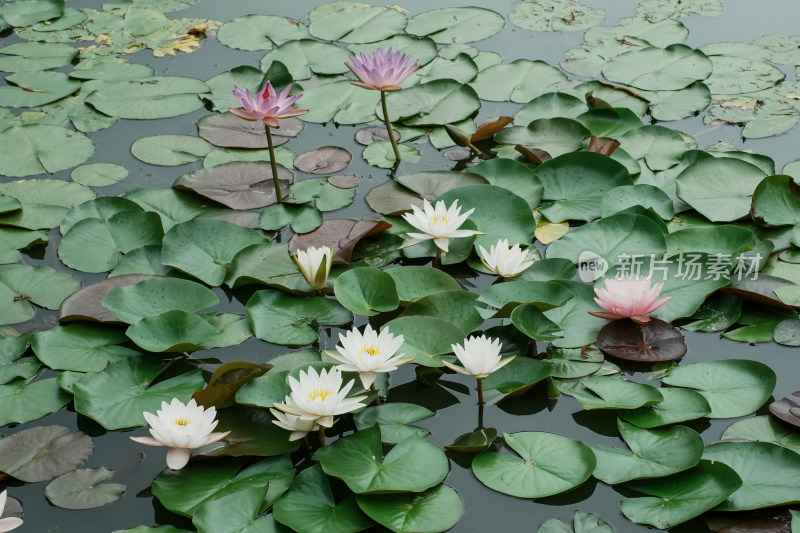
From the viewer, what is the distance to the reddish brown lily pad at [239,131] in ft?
11.5

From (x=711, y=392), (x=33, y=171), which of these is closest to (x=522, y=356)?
(x=711, y=392)

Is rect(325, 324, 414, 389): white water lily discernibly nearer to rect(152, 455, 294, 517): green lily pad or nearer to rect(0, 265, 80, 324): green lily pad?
rect(152, 455, 294, 517): green lily pad

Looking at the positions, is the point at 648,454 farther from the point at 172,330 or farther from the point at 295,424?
the point at 172,330

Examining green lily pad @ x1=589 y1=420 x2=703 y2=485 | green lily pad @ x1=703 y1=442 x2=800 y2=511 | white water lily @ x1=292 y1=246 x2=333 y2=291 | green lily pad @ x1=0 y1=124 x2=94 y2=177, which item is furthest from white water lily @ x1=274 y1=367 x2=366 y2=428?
green lily pad @ x1=0 y1=124 x2=94 y2=177

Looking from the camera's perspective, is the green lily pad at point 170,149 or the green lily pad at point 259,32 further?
the green lily pad at point 259,32

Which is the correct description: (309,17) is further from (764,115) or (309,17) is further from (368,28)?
(764,115)

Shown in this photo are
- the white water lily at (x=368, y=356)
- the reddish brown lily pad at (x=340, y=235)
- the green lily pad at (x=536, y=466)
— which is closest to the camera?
the green lily pad at (x=536, y=466)

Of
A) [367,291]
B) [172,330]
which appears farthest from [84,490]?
[367,291]

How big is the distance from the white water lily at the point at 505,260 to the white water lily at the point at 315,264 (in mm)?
503

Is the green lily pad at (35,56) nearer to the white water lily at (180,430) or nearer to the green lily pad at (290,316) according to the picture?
the green lily pad at (290,316)

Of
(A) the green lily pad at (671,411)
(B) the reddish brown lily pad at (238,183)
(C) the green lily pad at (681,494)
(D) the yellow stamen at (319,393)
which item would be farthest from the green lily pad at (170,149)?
(C) the green lily pad at (681,494)

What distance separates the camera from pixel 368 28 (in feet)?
14.4

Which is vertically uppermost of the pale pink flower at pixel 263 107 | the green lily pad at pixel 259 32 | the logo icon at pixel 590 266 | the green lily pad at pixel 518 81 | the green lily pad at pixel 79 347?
the pale pink flower at pixel 263 107

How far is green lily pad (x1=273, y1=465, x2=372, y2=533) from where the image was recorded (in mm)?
1883
